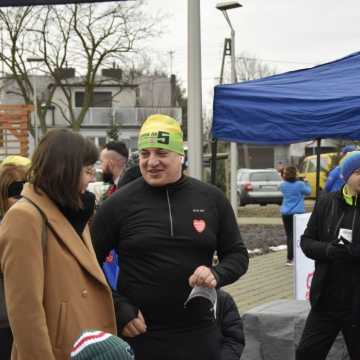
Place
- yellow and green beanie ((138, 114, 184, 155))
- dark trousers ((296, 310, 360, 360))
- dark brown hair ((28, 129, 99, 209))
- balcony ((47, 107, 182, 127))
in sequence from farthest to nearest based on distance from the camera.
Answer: balcony ((47, 107, 182, 127)) < dark trousers ((296, 310, 360, 360)) < yellow and green beanie ((138, 114, 184, 155)) < dark brown hair ((28, 129, 99, 209))

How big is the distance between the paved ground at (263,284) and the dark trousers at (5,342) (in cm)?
466

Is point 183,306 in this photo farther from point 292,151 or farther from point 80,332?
point 292,151

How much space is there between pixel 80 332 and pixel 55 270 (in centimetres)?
25

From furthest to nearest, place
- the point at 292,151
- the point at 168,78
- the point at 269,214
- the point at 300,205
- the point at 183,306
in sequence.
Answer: the point at 168,78 < the point at 292,151 < the point at 269,214 < the point at 300,205 < the point at 183,306

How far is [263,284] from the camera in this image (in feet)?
31.1

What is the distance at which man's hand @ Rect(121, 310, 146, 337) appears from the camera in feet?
9.10

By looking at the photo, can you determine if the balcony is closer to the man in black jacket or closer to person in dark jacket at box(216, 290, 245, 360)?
person in dark jacket at box(216, 290, 245, 360)

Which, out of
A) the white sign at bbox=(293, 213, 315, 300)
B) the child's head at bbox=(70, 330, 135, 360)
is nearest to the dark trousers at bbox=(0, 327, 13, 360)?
the child's head at bbox=(70, 330, 135, 360)

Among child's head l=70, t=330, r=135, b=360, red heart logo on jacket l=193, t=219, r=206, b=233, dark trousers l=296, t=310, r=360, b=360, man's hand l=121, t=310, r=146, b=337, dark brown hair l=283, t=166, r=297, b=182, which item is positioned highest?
red heart logo on jacket l=193, t=219, r=206, b=233

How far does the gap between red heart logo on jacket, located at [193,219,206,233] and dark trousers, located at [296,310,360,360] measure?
1.51 meters

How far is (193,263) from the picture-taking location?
9.37ft

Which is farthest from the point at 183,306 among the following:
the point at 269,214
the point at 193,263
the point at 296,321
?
the point at 269,214

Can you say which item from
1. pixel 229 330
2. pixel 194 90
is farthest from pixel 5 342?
pixel 194 90

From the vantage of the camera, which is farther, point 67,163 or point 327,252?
point 327,252
